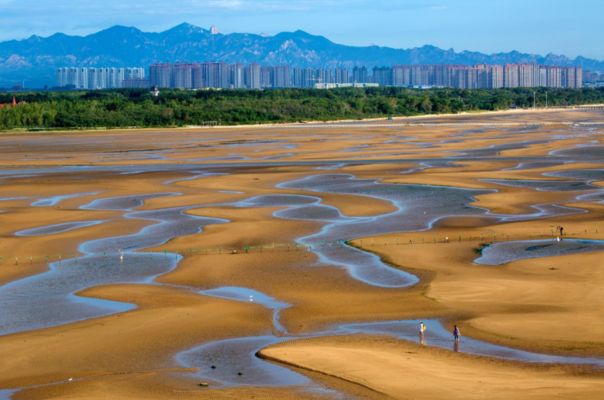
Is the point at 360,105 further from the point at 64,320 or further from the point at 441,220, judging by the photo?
the point at 64,320

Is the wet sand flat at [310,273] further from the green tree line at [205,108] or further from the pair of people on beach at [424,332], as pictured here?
the green tree line at [205,108]

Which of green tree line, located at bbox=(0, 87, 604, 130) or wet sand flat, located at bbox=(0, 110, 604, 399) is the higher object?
green tree line, located at bbox=(0, 87, 604, 130)

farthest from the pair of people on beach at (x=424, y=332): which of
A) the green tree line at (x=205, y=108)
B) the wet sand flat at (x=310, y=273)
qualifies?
the green tree line at (x=205, y=108)

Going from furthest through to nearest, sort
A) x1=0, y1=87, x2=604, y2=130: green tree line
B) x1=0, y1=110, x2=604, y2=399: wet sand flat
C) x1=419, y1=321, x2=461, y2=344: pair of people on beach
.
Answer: x1=0, y1=87, x2=604, y2=130: green tree line, x1=419, y1=321, x2=461, y2=344: pair of people on beach, x1=0, y1=110, x2=604, y2=399: wet sand flat

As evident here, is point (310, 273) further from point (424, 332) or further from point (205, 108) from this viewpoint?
point (205, 108)

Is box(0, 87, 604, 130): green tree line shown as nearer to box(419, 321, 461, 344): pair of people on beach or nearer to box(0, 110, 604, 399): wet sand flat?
box(0, 110, 604, 399): wet sand flat

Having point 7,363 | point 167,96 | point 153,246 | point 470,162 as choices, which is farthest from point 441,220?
point 167,96

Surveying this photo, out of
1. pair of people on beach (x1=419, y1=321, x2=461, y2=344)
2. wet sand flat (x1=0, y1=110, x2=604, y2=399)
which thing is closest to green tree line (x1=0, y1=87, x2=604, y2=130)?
wet sand flat (x1=0, y1=110, x2=604, y2=399)

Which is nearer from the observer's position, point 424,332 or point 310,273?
point 424,332

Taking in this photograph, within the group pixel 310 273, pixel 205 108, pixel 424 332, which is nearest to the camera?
pixel 424 332

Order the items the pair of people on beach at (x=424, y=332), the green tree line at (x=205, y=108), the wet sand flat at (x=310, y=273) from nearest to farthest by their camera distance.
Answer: the wet sand flat at (x=310, y=273), the pair of people on beach at (x=424, y=332), the green tree line at (x=205, y=108)

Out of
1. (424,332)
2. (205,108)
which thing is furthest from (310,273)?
(205,108)
